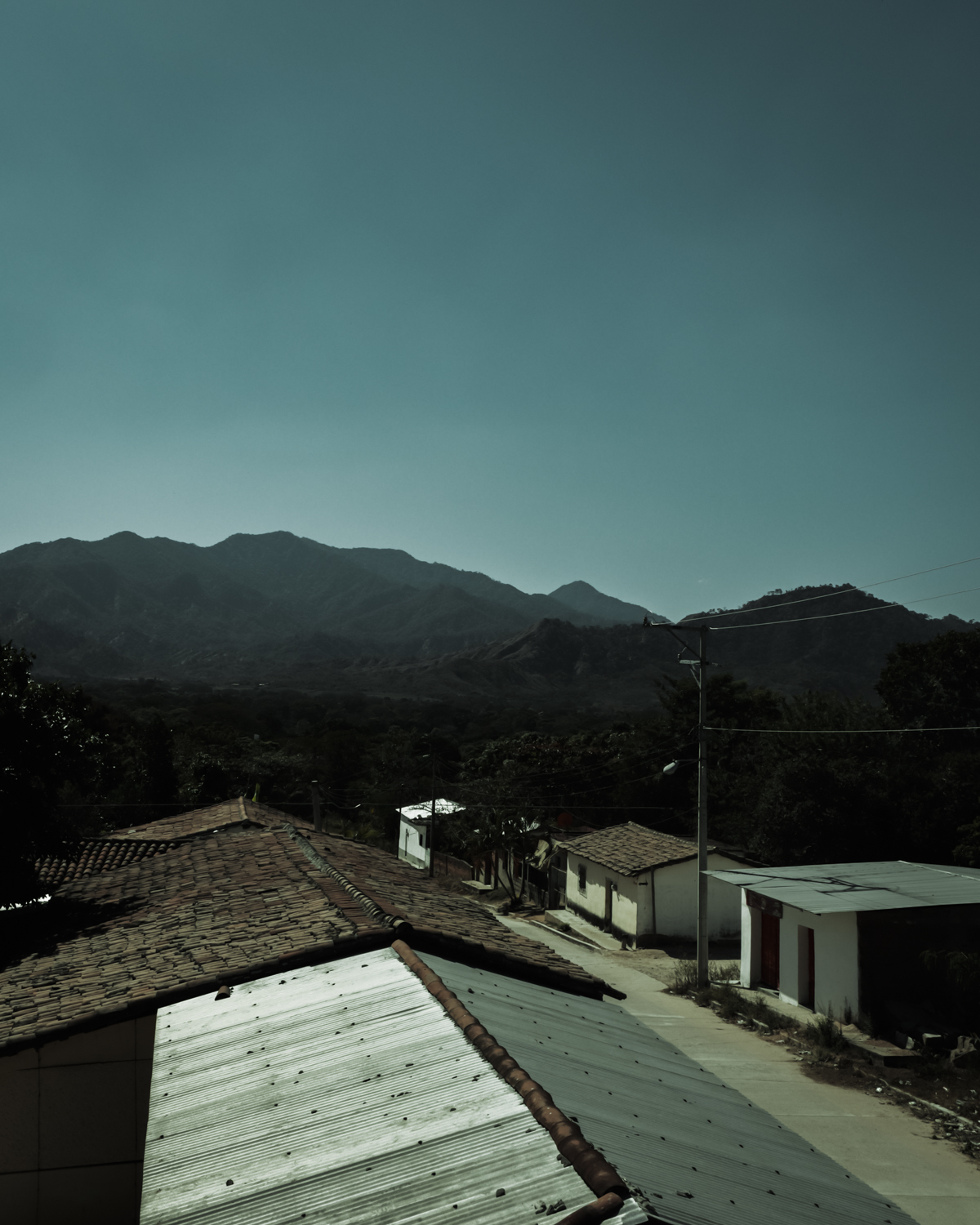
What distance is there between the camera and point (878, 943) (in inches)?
703

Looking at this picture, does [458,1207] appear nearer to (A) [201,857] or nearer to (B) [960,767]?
(A) [201,857]

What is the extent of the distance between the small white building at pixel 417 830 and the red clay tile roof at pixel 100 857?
25197 millimetres

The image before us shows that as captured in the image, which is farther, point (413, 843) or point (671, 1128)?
point (413, 843)

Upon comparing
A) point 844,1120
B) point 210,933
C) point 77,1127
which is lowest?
point 844,1120

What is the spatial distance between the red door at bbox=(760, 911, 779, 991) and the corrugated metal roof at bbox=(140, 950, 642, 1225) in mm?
18150

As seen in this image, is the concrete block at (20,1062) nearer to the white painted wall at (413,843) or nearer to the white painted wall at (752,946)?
the white painted wall at (752,946)

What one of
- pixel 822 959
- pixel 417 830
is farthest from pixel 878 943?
pixel 417 830

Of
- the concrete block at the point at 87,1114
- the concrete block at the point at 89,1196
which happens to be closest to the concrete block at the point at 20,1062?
the concrete block at the point at 87,1114

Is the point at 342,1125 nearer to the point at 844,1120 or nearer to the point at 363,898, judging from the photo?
the point at 363,898

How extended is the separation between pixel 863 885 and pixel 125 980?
1742 centimetres

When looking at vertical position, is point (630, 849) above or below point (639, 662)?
below

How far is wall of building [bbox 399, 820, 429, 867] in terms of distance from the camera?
162ft

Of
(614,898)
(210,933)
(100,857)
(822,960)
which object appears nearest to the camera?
(210,933)

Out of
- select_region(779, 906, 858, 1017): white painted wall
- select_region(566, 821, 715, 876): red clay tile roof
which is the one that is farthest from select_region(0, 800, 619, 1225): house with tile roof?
select_region(566, 821, 715, 876): red clay tile roof
